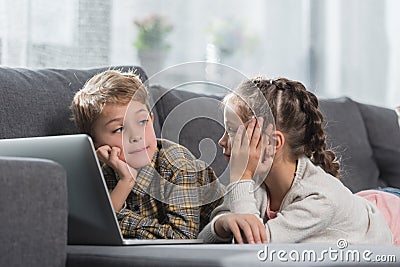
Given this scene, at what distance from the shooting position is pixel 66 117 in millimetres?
1899

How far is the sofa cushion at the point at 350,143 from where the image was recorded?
2.63 meters

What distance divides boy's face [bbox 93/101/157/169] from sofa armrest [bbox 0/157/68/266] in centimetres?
35

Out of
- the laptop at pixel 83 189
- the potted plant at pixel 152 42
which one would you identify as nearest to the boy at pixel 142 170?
the laptop at pixel 83 189

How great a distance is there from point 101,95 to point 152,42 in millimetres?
1581

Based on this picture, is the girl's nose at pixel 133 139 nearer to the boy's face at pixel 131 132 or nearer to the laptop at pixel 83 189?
the boy's face at pixel 131 132

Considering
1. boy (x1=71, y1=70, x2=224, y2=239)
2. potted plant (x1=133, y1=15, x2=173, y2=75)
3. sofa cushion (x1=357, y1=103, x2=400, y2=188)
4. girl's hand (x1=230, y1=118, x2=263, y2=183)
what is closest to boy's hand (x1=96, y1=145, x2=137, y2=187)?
boy (x1=71, y1=70, x2=224, y2=239)

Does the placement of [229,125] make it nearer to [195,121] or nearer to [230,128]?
[230,128]

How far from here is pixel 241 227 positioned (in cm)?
157

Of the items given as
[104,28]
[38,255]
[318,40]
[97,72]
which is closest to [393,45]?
[318,40]

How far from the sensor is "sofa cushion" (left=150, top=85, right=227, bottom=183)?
5.22 ft

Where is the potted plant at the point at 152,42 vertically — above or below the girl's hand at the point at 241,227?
above

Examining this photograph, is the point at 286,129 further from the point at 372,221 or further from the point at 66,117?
the point at 66,117

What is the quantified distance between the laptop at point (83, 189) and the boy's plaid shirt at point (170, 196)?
0.49 feet

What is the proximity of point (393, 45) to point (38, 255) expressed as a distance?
123 inches
